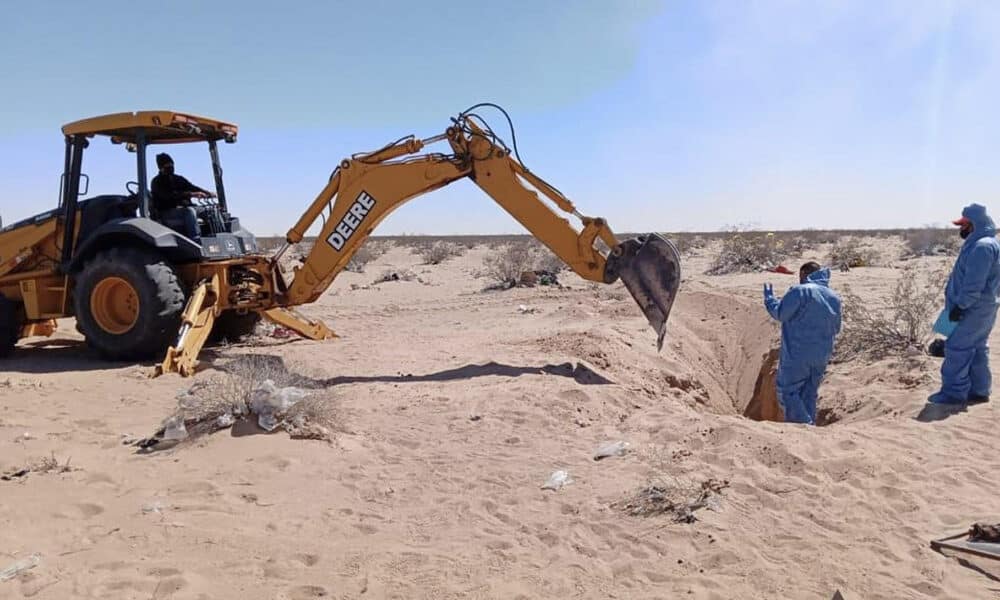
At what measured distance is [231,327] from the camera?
418 inches

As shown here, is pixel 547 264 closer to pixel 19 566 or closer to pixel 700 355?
pixel 700 355

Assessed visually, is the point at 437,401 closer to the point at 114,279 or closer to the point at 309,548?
the point at 309,548

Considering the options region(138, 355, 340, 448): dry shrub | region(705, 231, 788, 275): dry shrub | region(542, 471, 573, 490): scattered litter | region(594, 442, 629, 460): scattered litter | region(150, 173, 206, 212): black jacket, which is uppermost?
region(150, 173, 206, 212): black jacket

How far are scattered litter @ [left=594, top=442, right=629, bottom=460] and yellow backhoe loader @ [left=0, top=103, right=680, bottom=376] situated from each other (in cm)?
238

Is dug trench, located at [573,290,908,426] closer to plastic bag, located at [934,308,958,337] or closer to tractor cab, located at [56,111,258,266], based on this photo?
plastic bag, located at [934,308,958,337]

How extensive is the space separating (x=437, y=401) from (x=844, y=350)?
19.0ft

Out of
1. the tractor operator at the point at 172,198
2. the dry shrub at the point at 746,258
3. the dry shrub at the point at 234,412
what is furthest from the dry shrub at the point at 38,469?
the dry shrub at the point at 746,258

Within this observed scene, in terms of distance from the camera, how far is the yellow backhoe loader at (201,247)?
808 cm

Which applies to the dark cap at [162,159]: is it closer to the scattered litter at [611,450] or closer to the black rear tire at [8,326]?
the black rear tire at [8,326]

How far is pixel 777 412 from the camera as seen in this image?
930 centimetres

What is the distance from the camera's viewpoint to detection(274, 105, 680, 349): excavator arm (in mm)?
7832

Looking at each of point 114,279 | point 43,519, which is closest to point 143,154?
point 114,279

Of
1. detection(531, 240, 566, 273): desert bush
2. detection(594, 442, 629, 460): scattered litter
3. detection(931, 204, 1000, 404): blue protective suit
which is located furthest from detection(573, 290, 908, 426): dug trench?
detection(531, 240, 566, 273): desert bush

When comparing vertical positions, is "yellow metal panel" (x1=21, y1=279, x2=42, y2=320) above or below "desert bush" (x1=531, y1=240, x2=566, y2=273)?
below
